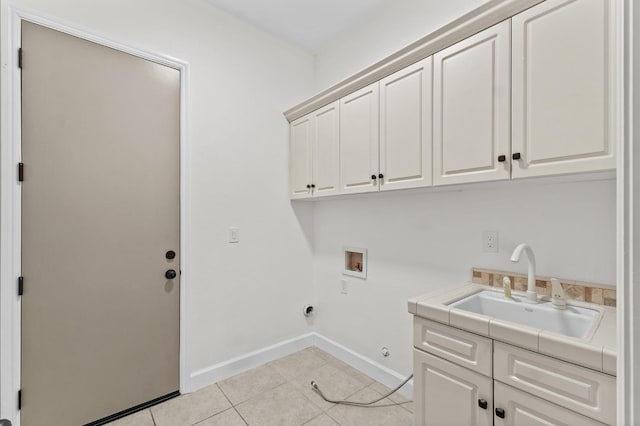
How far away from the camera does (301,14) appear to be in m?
2.33

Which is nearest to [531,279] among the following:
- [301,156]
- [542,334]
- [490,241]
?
[490,241]

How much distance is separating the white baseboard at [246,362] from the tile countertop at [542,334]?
156cm

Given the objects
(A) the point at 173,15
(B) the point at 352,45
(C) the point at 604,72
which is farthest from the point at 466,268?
(A) the point at 173,15

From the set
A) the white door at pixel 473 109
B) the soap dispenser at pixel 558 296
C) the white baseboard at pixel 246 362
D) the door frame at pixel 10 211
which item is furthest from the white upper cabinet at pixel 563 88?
the door frame at pixel 10 211

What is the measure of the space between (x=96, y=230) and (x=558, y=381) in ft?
7.67

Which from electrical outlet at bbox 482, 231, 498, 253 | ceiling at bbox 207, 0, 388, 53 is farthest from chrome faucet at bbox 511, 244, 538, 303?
ceiling at bbox 207, 0, 388, 53

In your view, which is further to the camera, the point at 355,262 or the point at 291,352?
the point at 291,352

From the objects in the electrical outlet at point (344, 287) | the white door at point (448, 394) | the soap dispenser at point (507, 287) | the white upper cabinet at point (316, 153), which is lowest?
the white door at point (448, 394)

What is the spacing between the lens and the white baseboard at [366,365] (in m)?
2.07

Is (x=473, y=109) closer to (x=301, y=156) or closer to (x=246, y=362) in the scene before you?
(x=301, y=156)

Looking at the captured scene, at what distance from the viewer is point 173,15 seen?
6.75 feet

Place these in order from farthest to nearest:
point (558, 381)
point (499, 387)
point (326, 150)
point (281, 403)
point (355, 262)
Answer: point (355, 262)
point (326, 150)
point (281, 403)
point (499, 387)
point (558, 381)

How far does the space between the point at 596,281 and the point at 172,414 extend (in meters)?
2.45

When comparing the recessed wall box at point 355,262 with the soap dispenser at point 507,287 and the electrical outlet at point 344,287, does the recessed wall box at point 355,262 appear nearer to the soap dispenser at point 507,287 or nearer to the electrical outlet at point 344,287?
the electrical outlet at point 344,287
